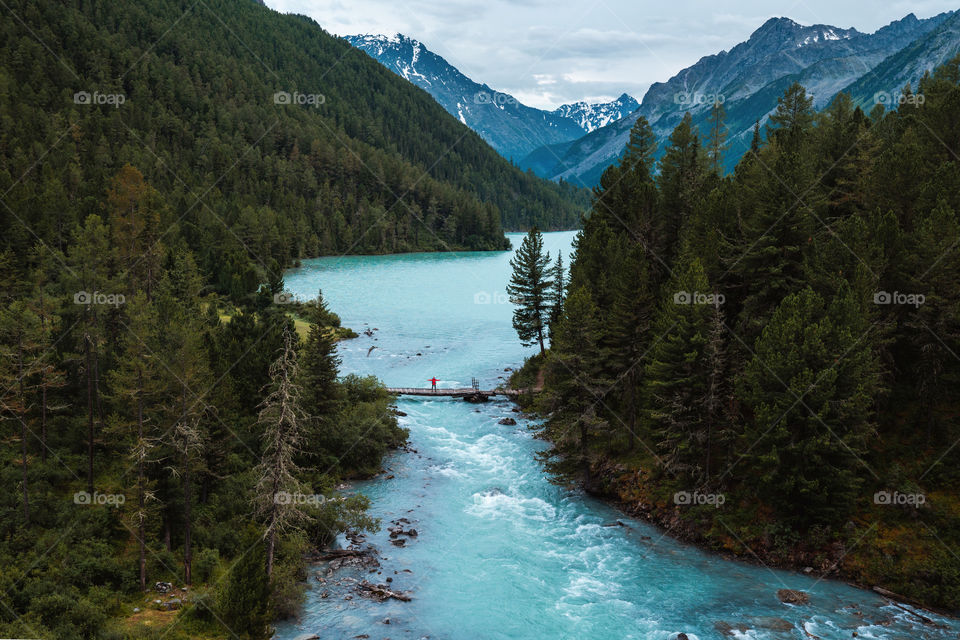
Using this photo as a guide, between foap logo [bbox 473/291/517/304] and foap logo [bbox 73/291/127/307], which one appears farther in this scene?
foap logo [bbox 473/291/517/304]

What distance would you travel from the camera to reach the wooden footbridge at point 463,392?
59.4 metres

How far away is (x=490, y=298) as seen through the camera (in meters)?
113

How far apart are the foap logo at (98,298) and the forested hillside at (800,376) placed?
31093 millimetres

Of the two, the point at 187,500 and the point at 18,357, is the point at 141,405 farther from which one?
the point at 18,357

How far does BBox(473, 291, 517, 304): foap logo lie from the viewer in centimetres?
10981

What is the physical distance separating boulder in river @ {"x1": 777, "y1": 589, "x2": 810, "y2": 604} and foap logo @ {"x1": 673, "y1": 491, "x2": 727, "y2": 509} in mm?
6137

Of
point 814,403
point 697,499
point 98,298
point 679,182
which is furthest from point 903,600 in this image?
point 98,298

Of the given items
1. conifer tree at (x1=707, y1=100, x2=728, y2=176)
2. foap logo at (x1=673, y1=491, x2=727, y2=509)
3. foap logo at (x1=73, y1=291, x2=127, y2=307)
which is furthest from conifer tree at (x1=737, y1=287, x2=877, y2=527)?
conifer tree at (x1=707, y1=100, x2=728, y2=176)

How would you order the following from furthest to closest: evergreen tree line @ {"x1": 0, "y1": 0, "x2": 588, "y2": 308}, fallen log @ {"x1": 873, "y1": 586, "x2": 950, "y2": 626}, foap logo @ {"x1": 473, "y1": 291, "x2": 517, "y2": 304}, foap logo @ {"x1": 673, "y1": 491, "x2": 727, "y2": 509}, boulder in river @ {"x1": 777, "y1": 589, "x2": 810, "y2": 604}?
1. foap logo @ {"x1": 473, "y1": 291, "x2": 517, "y2": 304}
2. evergreen tree line @ {"x1": 0, "y1": 0, "x2": 588, "y2": 308}
3. foap logo @ {"x1": 673, "y1": 491, "x2": 727, "y2": 509}
4. boulder in river @ {"x1": 777, "y1": 589, "x2": 810, "y2": 604}
5. fallen log @ {"x1": 873, "y1": 586, "x2": 950, "y2": 626}

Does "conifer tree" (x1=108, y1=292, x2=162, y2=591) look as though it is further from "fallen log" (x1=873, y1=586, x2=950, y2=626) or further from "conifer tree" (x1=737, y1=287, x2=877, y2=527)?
"fallen log" (x1=873, y1=586, x2=950, y2=626)

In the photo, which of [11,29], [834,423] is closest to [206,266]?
[834,423]

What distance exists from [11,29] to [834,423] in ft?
677

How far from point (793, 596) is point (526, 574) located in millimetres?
12920

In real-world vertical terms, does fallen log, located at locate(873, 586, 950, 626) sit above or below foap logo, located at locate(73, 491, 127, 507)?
below
